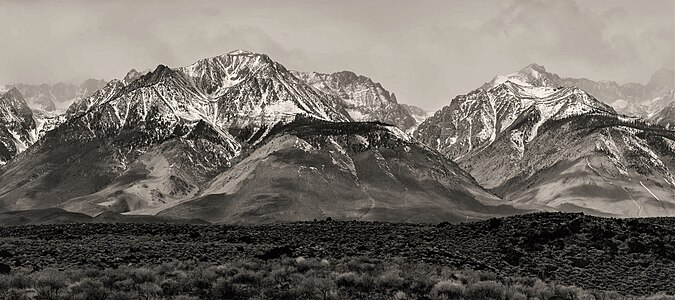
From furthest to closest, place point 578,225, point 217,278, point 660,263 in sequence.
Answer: point 578,225 < point 660,263 < point 217,278

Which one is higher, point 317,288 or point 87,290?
point 317,288

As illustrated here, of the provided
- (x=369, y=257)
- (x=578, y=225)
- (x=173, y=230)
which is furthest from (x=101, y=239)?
(x=578, y=225)

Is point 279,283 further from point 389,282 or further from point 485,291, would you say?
point 485,291

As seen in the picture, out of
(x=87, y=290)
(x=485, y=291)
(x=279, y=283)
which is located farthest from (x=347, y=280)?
(x=87, y=290)

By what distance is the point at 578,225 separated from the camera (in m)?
43.0

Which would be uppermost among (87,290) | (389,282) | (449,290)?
(389,282)

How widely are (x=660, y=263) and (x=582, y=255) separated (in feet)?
12.0

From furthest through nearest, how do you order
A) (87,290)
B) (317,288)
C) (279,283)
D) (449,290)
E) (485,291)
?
(279,283), (485,291), (449,290), (317,288), (87,290)

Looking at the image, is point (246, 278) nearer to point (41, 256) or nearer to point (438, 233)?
point (41, 256)

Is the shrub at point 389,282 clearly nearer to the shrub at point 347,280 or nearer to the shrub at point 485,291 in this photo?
the shrub at point 347,280

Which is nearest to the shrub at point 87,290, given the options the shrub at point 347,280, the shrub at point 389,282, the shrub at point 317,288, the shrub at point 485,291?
the shrub at point 317,288

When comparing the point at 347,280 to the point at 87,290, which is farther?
the point at 347,280

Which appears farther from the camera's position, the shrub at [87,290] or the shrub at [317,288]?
the shrub at [317,288]

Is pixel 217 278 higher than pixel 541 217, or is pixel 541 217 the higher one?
pixel 541 217
